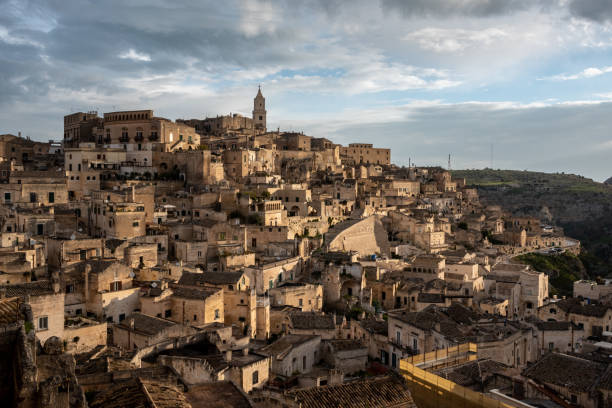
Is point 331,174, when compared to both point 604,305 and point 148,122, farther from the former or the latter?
point 604,305

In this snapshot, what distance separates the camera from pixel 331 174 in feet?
195

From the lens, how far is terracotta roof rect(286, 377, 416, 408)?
42.1ft

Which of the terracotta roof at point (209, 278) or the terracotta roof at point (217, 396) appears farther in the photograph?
the terracotta roof at point (209, 278)

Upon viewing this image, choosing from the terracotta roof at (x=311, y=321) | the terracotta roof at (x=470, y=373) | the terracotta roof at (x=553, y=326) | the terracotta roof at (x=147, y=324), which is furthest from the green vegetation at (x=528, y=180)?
the terracotta roof at (x=470, y=373)

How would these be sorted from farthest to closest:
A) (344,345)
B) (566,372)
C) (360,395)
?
1. (344,345)
2. (566,372)
3. (360,395)

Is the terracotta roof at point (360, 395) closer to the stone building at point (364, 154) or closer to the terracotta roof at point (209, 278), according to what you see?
the terracotta roof at point (209, 278)

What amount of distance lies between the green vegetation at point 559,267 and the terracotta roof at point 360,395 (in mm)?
36505

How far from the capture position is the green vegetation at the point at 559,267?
158 ft

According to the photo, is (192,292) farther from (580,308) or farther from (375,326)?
(580,308)

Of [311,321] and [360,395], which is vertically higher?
[360,395]

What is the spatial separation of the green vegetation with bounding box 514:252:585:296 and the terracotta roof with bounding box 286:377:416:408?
36.5m

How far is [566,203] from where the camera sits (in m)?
101

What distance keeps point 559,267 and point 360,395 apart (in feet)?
153

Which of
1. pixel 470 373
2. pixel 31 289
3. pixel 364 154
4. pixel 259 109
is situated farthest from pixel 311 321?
pixel 259 109
